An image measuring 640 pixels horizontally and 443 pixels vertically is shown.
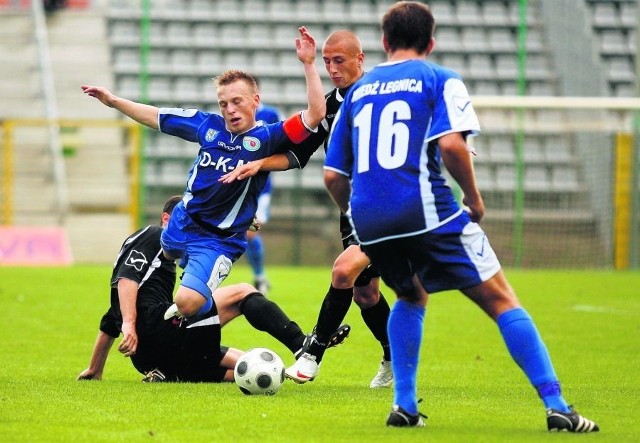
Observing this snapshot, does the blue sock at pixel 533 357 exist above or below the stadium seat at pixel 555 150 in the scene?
above

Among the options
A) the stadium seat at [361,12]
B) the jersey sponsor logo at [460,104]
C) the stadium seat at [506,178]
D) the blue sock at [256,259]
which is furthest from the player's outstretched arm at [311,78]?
the stadium seat at [361,12]

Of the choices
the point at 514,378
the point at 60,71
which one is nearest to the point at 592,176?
the point at 60,71

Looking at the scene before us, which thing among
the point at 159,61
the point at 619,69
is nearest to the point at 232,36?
the point at 159,61

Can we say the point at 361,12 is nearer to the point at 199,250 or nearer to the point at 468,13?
the point at 468,13

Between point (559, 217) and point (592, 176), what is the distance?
1.00 metres

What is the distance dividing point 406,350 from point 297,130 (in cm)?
182

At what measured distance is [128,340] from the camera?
250 inches

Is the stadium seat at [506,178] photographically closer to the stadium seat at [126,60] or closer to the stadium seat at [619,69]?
the stadium seat at [619,69]

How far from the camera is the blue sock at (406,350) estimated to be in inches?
200

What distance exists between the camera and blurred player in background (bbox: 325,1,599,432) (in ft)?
15.9

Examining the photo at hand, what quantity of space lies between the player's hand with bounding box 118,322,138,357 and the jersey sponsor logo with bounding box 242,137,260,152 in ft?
3.84

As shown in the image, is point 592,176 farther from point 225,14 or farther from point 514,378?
point 514,378

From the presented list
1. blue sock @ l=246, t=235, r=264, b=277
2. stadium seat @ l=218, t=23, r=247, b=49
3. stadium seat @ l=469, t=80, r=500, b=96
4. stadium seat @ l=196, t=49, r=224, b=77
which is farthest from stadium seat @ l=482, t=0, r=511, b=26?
blue sock @ l=246, t=235, r=264, b=277

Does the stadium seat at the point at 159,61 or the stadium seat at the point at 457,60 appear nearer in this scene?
the stadium seat at the point at 159,61
